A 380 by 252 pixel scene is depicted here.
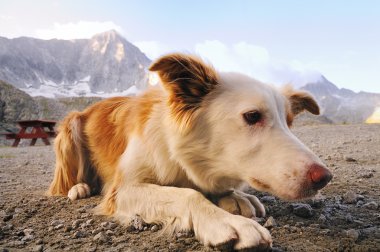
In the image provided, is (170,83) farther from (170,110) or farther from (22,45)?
(22,45)

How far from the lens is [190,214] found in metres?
2.44

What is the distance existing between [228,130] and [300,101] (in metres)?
1.44

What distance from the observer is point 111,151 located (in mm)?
3785

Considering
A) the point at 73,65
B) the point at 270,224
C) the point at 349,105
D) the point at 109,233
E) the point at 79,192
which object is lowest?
the point at 349,105

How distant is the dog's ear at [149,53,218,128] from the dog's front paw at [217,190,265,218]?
79cm

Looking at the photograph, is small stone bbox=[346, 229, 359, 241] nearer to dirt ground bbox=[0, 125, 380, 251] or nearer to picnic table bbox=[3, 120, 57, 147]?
dirt ground bbox=[0, 125, 380, 251]

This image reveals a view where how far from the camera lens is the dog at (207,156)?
7.37 feet

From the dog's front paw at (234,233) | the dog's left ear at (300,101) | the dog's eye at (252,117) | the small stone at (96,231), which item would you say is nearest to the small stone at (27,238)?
the small stone at (96,231)

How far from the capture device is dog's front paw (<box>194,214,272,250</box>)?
1948mm

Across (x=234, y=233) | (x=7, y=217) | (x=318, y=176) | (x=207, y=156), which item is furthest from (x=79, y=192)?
(x=318, y=176)


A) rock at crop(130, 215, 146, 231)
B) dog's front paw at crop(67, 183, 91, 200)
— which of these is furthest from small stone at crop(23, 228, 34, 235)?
dog's front paw at crop(67, 183, 91, 200)

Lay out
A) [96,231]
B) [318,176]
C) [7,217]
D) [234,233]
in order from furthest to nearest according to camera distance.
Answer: [7,217] < [96,231] < [318,176] < [234,233]

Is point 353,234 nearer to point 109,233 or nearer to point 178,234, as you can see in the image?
point 178,234

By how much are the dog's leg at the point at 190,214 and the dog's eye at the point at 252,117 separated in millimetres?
690
